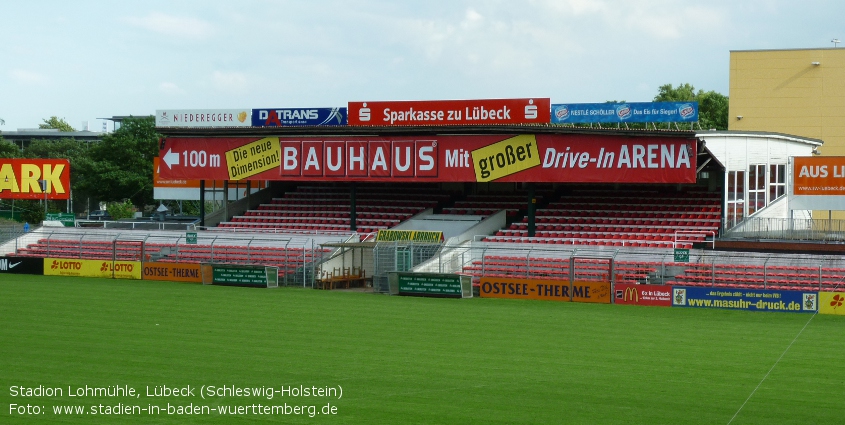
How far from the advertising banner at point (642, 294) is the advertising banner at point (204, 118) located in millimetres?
24119

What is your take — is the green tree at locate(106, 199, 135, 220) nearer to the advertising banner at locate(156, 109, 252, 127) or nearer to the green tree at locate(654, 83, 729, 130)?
the advertising banner at locate(156, 109, 252, 127)

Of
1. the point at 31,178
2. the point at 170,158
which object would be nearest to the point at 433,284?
the point at 170,158

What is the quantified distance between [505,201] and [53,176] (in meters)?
25.6

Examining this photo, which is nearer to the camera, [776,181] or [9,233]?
[776,181]

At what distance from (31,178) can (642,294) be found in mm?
36609

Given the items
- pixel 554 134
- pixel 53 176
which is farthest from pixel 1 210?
pixel 554 134

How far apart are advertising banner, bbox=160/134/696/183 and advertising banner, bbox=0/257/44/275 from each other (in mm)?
7968

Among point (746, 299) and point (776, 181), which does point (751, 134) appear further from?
point (746, 299)

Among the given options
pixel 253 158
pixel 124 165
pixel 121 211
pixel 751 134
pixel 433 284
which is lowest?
pixel 433 284

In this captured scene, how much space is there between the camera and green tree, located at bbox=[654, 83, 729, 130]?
86312mm

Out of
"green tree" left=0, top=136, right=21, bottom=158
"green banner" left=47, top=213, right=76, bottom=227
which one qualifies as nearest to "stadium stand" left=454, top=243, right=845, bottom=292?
"green banner" left=47, top=213, right=76, bottom=227

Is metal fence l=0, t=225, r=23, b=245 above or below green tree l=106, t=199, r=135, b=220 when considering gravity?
below

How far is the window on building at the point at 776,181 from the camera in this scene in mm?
42375

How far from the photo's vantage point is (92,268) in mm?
42312
